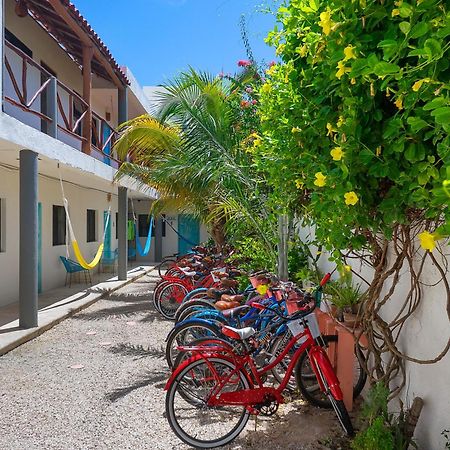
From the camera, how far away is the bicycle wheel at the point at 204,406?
3.07m

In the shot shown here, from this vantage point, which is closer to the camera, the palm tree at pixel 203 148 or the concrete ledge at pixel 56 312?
the concrete ledge at pixel 56 312

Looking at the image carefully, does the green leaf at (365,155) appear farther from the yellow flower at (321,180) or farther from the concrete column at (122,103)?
the concrete column at (122,103)

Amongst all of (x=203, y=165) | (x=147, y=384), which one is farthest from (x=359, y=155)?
(x=203, y=165)

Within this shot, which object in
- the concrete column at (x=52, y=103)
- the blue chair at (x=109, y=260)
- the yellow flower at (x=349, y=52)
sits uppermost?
the concrete column at (x=52, y=103)

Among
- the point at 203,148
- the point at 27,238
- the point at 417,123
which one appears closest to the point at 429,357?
the point at 417,123

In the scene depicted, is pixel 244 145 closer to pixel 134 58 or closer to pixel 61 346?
pixel 61 346

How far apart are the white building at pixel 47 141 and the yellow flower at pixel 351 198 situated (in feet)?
14.6

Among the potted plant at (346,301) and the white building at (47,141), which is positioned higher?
the white building at (47,141)

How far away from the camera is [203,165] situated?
563 cm

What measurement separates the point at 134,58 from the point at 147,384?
11356 millimetres

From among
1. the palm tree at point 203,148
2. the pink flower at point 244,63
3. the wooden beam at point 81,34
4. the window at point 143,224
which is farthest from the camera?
the window at point 143,224

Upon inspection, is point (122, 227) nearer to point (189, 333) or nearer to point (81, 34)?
point (81, 34)

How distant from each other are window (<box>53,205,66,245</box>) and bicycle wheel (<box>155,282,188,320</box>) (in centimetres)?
429

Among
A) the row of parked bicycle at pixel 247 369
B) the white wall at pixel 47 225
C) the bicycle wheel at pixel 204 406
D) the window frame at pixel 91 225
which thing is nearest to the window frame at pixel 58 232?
the white wall at pixel 47 225
